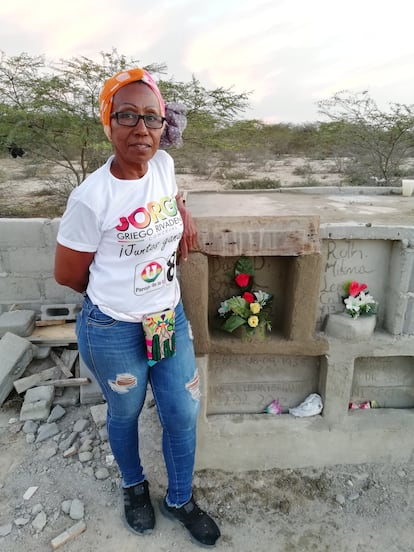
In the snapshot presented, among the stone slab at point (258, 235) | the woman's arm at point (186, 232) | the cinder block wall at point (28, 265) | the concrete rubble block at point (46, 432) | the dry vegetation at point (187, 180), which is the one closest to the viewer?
the woman's arm at point (186, 232)

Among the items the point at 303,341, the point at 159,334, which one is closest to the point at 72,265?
the point at 159,334

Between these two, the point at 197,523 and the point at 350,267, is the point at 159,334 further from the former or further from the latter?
the point at 350,267

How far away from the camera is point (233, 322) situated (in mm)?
2402

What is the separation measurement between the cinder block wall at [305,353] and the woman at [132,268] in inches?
16.8

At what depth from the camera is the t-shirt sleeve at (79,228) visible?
160 cm

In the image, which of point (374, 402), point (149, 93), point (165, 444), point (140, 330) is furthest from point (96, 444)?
point (149, 93)

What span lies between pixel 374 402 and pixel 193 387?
4.66 ft

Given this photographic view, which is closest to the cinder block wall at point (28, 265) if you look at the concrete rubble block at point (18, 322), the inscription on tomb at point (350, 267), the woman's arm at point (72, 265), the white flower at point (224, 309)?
the concrete rubble block at point (18, 322)

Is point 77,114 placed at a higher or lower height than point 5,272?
higher

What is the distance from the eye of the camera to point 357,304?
244 centimetres

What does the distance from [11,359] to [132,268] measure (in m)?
2.34

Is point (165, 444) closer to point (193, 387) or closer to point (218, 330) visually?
point (193, 387)

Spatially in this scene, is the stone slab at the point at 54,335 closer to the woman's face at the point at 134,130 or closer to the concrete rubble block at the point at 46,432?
the concrete rubble block at the point at 46,432

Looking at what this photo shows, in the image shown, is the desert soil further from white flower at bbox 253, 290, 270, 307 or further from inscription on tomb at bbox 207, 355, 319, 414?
white flower at bbox 253, 290, 270, 307
